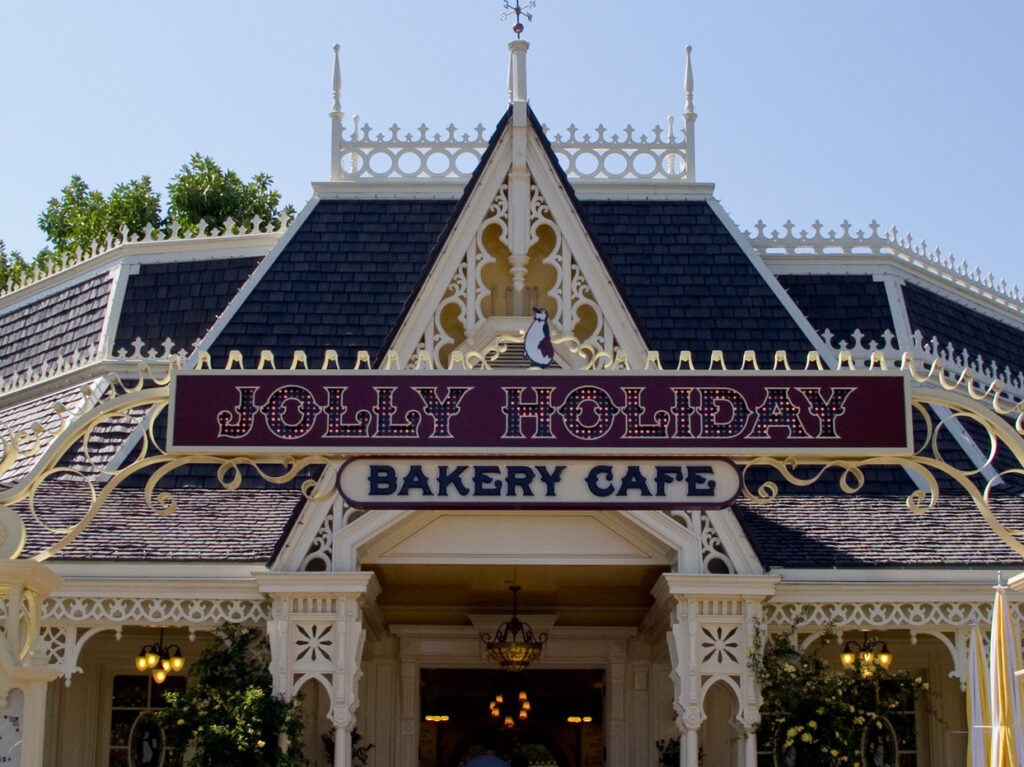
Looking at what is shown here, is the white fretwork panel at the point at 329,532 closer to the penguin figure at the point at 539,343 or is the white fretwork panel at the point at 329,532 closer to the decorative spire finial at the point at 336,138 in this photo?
the penguin figure at the point at 539,343

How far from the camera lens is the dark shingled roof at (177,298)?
19.2m

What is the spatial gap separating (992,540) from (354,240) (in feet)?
26.3

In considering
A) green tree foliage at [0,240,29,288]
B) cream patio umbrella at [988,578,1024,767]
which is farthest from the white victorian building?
green tree foliage at [0,240,29,288]

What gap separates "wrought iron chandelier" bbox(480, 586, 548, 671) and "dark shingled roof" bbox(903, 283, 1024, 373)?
6.56 metres

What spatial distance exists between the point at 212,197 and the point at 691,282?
24632 mm

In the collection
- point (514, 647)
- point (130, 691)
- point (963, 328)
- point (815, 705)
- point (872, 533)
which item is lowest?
point (815, 705)

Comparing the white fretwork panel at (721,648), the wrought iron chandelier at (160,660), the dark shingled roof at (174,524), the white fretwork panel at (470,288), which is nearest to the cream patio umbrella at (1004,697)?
the white fretwork panel at (721,648)

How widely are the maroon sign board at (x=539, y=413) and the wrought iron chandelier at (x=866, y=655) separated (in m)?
3.91

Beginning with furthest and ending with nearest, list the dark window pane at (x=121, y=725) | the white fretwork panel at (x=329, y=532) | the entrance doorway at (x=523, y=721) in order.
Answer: the entrance doorway at (x=523, y=721), the dark window pane at (x=121, y=725), the white fretwork panel at (x=329, y=532)

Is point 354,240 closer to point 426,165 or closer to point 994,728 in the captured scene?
point 426,165

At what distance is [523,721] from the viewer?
2242 cm

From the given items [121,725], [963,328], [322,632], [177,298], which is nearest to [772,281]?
[963,328]

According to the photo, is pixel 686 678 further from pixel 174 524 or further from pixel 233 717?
pixel 174 524

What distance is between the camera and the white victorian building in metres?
10.8
